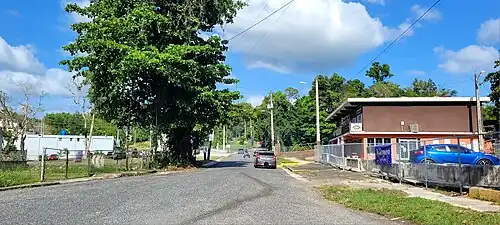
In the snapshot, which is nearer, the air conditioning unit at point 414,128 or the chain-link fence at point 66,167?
the chain-link fence at point 66,167

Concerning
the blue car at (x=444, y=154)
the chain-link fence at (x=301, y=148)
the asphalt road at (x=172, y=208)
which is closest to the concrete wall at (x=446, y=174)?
the blue car at (x=444, y=154)

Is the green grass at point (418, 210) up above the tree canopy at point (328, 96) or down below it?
below

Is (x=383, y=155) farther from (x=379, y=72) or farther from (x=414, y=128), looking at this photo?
(x=379, y=72)

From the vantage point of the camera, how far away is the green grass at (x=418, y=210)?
10312mm

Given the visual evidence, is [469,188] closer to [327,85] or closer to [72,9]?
[72,9]

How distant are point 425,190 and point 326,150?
30.9 meters

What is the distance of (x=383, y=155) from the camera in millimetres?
25578

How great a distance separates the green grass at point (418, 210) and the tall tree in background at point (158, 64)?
18.5 meters

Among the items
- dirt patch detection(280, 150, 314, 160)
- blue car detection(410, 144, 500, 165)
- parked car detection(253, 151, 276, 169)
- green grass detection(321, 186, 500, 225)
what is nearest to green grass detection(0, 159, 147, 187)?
parked car detection(253, 151, 276, 169)

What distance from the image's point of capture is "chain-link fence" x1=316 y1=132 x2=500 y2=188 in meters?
15.5

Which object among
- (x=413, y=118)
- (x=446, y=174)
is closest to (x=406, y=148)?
(x=446, y=174)

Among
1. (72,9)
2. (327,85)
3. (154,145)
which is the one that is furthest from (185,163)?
(327,85)

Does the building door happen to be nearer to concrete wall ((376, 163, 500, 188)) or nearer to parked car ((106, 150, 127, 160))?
concrete wall ((376, 163, 500, 188))

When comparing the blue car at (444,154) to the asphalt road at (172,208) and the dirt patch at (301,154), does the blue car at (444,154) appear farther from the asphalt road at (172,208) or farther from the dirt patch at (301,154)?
the dirt patch at (301,154)
